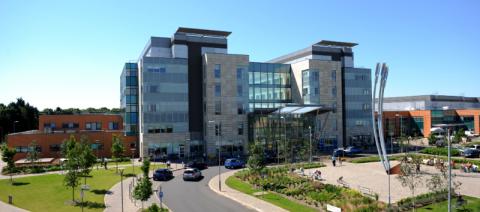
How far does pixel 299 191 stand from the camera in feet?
128

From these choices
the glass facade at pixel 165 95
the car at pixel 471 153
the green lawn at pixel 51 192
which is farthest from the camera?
the glass facade at pixel 165 95

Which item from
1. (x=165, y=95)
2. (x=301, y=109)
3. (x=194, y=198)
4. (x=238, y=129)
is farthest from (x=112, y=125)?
(x=194, y=198)

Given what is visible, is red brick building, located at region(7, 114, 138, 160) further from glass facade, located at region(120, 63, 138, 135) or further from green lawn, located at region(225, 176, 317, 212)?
green lawn, located at region(225, 176, 317, 212)

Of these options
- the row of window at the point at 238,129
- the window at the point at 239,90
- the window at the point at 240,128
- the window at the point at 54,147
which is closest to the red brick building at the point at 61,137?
the window at the point at 54,147

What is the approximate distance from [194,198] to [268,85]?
4868 centimetres

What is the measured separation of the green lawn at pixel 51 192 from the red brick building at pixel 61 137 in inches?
842

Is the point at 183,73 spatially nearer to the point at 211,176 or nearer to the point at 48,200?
the point at 211,176

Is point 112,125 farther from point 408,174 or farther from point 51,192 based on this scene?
point 408,174

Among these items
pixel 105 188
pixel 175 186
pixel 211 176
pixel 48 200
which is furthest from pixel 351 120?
pixel 48 200

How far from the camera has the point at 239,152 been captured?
77125 millimetres

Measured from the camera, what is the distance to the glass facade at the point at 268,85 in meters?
82.6

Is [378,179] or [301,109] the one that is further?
[301,109]

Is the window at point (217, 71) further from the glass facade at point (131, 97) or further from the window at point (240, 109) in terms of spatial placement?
the glass facade at point (131, 97)

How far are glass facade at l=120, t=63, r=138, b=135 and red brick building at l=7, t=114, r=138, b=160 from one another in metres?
2.15
